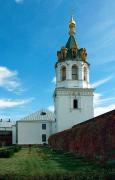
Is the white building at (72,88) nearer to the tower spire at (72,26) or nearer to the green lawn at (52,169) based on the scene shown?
the tower spire at (72,26)

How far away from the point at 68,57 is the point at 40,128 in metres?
15.6

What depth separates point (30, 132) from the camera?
61.2 m

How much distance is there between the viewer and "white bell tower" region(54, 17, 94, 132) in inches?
1953

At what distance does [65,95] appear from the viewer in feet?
164

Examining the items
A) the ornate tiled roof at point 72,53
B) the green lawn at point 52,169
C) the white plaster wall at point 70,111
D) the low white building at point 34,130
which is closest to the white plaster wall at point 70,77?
the ornate tiled roof at point 72,53

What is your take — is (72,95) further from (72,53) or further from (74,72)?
(72,53)

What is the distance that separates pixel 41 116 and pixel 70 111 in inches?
590

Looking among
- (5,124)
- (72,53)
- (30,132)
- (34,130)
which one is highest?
(72,53)

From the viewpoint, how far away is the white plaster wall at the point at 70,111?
49.6 m

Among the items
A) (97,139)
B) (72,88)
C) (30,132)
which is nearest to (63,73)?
(72,88)

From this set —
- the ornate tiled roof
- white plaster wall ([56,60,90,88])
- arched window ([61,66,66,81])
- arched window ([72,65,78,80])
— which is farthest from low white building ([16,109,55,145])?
the ornate tiled roof

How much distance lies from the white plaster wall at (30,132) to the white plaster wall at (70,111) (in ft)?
38.3

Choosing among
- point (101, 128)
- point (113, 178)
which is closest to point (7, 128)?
point (101, 128)

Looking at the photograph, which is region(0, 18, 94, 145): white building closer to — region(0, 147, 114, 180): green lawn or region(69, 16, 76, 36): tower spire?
region(69, 16, 76, 36): tower spire
